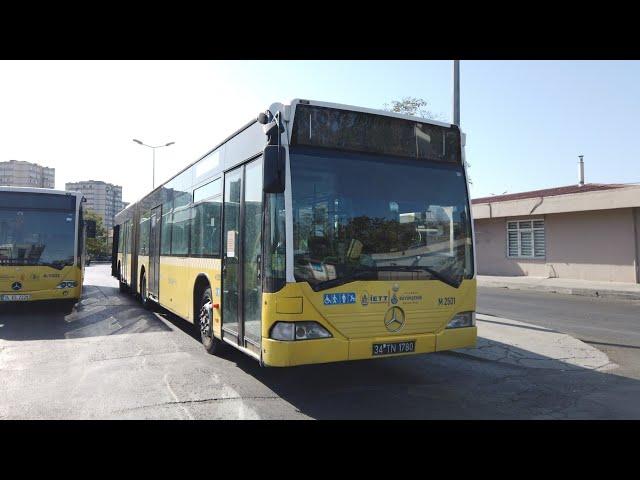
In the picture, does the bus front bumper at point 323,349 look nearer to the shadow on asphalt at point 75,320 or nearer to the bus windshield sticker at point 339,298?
the bus windshield sticker at point 339,298

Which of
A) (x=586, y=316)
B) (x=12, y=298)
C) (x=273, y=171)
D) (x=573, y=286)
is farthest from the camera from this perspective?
(x=573, y=286)

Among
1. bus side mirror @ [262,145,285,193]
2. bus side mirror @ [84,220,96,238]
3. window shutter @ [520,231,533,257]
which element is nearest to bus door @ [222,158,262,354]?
bus side mirror @ [262,145,285,193]

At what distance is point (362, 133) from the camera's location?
5.48 metres

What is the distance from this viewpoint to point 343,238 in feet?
16.8

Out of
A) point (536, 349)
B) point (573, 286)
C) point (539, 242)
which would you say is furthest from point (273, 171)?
point (539, 242)

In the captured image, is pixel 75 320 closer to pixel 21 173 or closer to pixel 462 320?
pixel 462 320

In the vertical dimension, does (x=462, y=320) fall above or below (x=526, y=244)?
below

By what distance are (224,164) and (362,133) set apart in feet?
7.86

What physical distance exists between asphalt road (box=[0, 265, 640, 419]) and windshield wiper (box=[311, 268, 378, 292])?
132cm

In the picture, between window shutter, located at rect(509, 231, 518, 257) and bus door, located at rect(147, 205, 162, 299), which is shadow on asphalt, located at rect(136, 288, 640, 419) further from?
window shutter, located at rect(509, 231, 518, 257)

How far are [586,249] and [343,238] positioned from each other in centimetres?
2116

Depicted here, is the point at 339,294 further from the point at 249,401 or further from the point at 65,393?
the point at 65,393

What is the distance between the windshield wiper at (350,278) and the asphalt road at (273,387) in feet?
4.34
